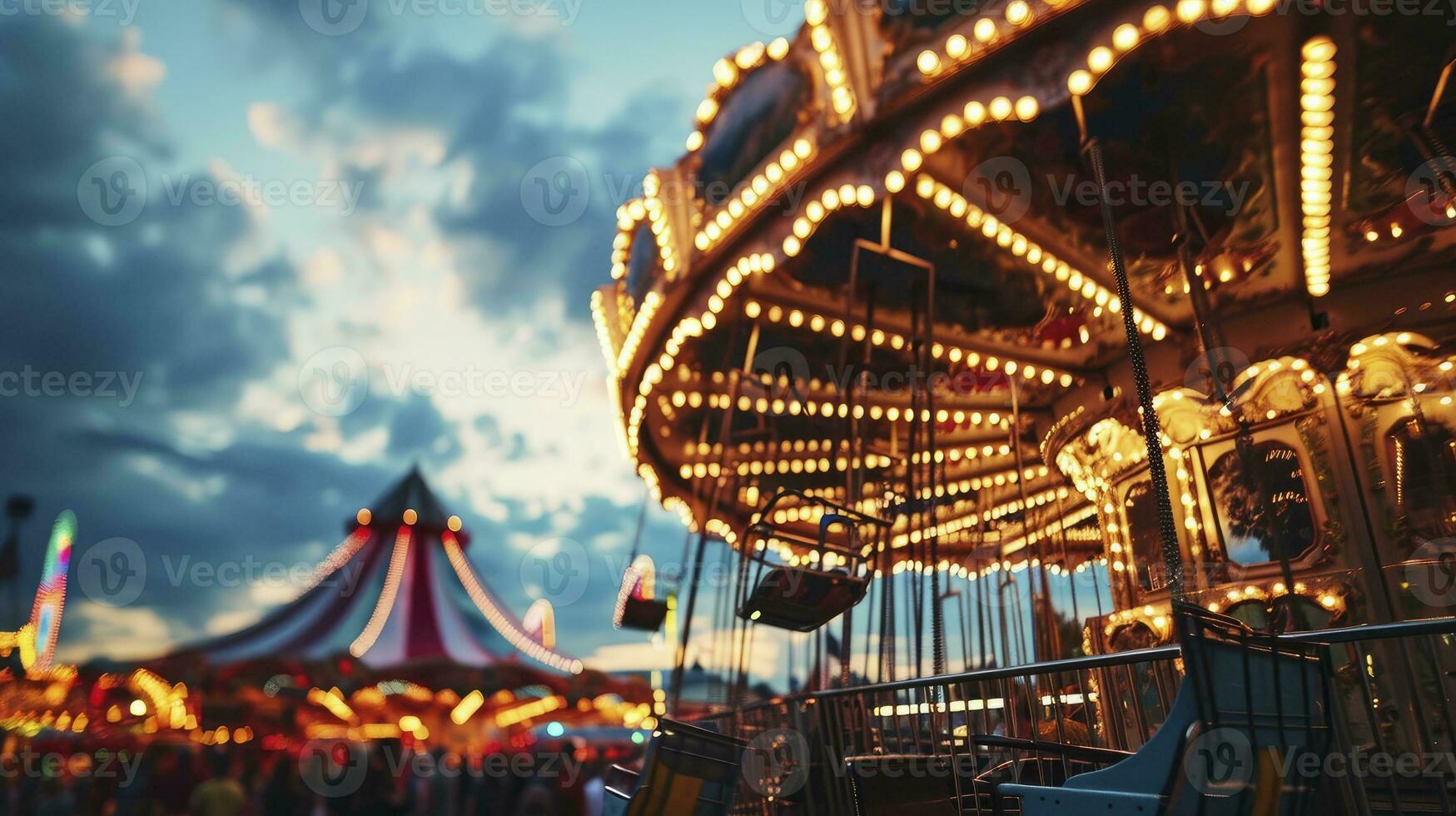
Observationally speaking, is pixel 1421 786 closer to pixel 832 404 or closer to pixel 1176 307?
pixel 1176 307

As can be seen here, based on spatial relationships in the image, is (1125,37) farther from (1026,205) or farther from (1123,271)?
(1026,205)

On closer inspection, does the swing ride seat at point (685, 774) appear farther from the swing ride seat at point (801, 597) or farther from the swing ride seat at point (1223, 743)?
the swing ride seat at point (1223, 743)

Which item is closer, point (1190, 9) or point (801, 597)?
point (1190, 9)

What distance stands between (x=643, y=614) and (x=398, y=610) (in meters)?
11.8

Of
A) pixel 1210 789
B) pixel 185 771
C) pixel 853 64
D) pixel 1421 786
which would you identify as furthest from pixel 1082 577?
pixel 185 771

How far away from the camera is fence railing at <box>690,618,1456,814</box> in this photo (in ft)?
10.3

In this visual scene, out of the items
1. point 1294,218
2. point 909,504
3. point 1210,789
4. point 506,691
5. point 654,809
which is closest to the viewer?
point 1210,789

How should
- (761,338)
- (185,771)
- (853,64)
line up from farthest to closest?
1. (185,771)
2. (761,338)
3. (853,64)

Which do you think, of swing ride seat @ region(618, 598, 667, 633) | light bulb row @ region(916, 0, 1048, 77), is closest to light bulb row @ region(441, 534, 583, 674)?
swing ride seat @ region(618, 598, 667, 633)

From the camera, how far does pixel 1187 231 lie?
5773 mm

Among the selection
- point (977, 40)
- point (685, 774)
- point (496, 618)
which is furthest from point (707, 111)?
point (496, 618)

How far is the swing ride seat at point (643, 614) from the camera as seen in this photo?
27.3 ft

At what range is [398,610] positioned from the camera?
18125mm

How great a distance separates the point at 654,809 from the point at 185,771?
9939 mm
